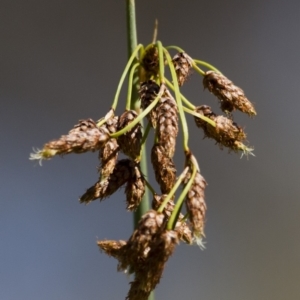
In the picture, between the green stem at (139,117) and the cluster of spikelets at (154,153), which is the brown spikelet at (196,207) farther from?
the green stem at (139,117)

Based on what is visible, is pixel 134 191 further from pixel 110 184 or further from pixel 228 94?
pixel 228 94

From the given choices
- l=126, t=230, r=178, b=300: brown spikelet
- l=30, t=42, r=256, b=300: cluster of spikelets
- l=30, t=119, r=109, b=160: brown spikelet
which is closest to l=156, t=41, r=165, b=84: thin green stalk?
l=30, t=42, r=256, b=300: cluster of spikelets

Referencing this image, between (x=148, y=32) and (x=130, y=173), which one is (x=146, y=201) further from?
(x=148, y=32)

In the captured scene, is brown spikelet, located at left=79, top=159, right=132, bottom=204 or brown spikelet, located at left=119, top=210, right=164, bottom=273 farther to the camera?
brown spikelet, located at left=79, top=159, right=132, bottom=204

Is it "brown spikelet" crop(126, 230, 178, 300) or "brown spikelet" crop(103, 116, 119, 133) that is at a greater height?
"brown spikelet" crop(103, 116, 119, 133)

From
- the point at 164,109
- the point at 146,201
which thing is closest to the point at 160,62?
the point at 164,109

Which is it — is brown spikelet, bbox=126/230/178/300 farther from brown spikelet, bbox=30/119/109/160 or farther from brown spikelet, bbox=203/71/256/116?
brown spikelet, bbox=203/71/256/116

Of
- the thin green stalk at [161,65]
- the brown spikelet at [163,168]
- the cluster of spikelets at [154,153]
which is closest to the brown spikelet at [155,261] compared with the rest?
the cluster of spikelets at [154,153]
